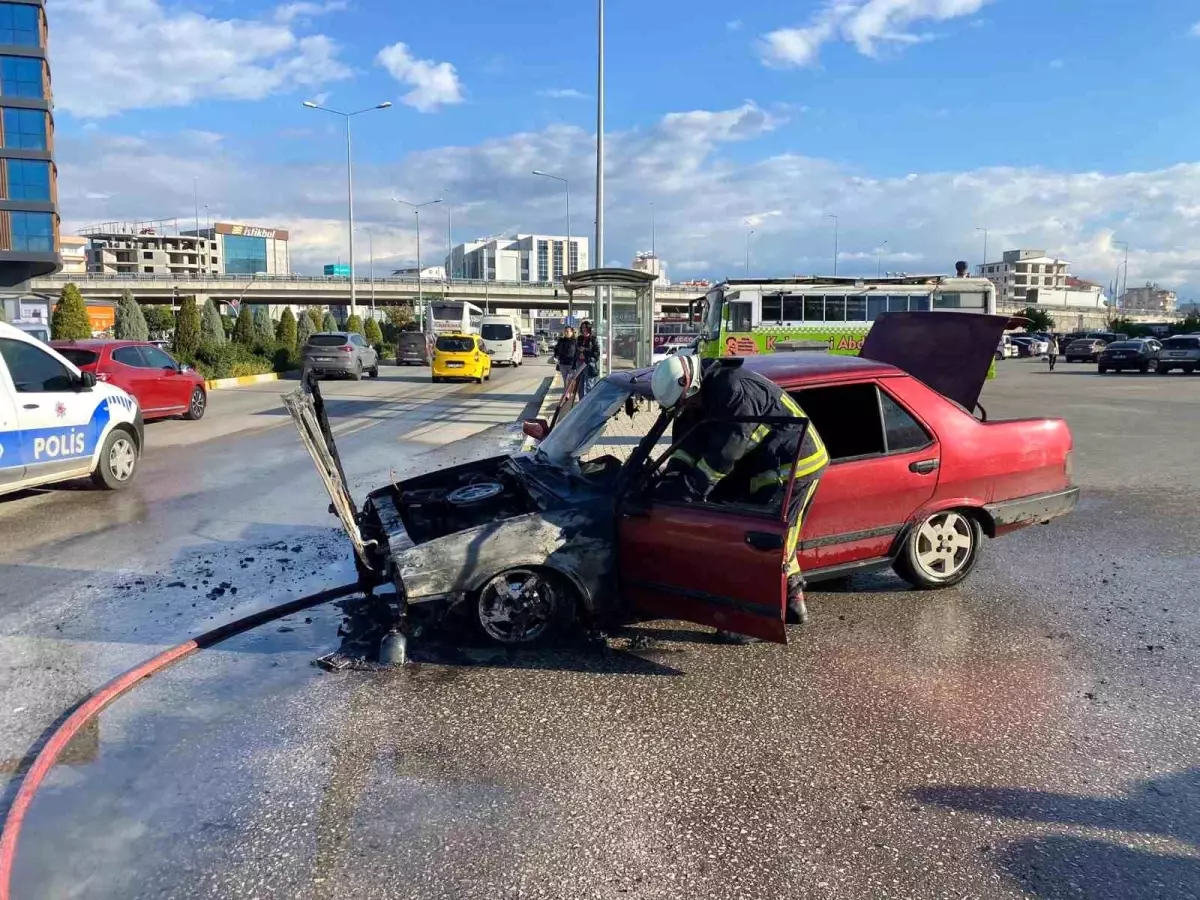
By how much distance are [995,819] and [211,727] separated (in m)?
3.27

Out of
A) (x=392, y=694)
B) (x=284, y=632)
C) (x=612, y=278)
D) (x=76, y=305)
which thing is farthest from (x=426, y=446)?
(x=76, y=305)

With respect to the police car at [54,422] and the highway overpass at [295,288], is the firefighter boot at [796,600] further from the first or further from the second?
the highway overpass at [295,288]

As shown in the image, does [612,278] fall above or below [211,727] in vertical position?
above

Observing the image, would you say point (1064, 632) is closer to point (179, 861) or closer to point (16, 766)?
point (179, 861)

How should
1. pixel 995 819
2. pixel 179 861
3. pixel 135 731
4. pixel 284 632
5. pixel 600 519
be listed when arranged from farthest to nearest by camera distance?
pixel 284 632 → pixel 600 519 → pixel 135 731 → pixel 995 819 → pixel 179 861

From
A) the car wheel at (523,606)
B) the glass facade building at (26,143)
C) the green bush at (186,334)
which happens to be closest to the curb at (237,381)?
the green bush at (186,334)

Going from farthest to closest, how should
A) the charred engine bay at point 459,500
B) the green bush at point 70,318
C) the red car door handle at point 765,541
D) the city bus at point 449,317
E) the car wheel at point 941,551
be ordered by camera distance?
the city bus at point 449,317
the green bush at point 70,318
the car wheel at point 941,551
the charred engine bay at point 459,500
the red car door handle at point 765,541

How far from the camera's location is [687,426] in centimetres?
492

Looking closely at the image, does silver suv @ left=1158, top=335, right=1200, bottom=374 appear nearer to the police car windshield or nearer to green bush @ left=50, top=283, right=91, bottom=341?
the police car windshield

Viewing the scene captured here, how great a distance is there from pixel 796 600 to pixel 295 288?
93.3 meters

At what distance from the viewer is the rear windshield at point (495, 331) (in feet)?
134

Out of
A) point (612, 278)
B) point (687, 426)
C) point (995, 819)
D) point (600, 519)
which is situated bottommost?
point (995, 819)

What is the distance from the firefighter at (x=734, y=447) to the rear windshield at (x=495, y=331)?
3676 centimetres

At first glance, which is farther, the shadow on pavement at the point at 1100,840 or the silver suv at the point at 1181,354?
the silver suv at the point at 1181,354
